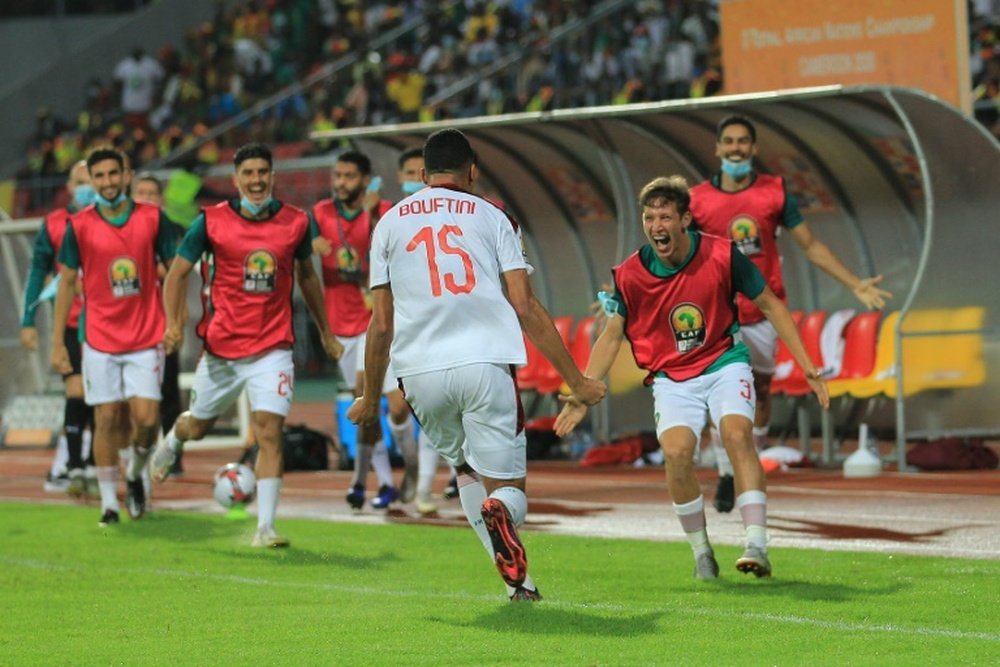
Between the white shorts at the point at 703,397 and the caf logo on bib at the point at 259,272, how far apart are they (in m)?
3.20

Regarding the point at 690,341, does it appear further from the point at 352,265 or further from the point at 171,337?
the point at 352,265

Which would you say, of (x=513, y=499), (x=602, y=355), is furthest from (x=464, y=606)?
(x=602, y=355)

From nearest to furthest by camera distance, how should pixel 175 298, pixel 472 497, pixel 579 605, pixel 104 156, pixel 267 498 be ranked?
pixel 579 605 → pixel 472 497 → pixel 267 498 → pixel 175 298 → pixel 104 156

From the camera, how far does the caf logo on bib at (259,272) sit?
1207cm

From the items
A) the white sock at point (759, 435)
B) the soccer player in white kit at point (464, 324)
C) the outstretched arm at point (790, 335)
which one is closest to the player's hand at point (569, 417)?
the soccer player in white kit at point (464, 324)

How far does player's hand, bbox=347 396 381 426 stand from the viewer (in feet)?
28.5

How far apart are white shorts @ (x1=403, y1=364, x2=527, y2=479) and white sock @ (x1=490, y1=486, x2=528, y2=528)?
8cm

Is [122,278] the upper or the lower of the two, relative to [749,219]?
lower

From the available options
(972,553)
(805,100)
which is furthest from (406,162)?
(972,553)

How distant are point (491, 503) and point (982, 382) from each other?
29.0 ft

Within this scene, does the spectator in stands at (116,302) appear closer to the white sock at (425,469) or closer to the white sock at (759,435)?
the white sock at (425,469)

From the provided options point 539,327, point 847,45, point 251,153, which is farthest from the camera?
point 847,45

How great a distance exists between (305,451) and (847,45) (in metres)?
6.16

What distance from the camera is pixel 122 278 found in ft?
44.2
